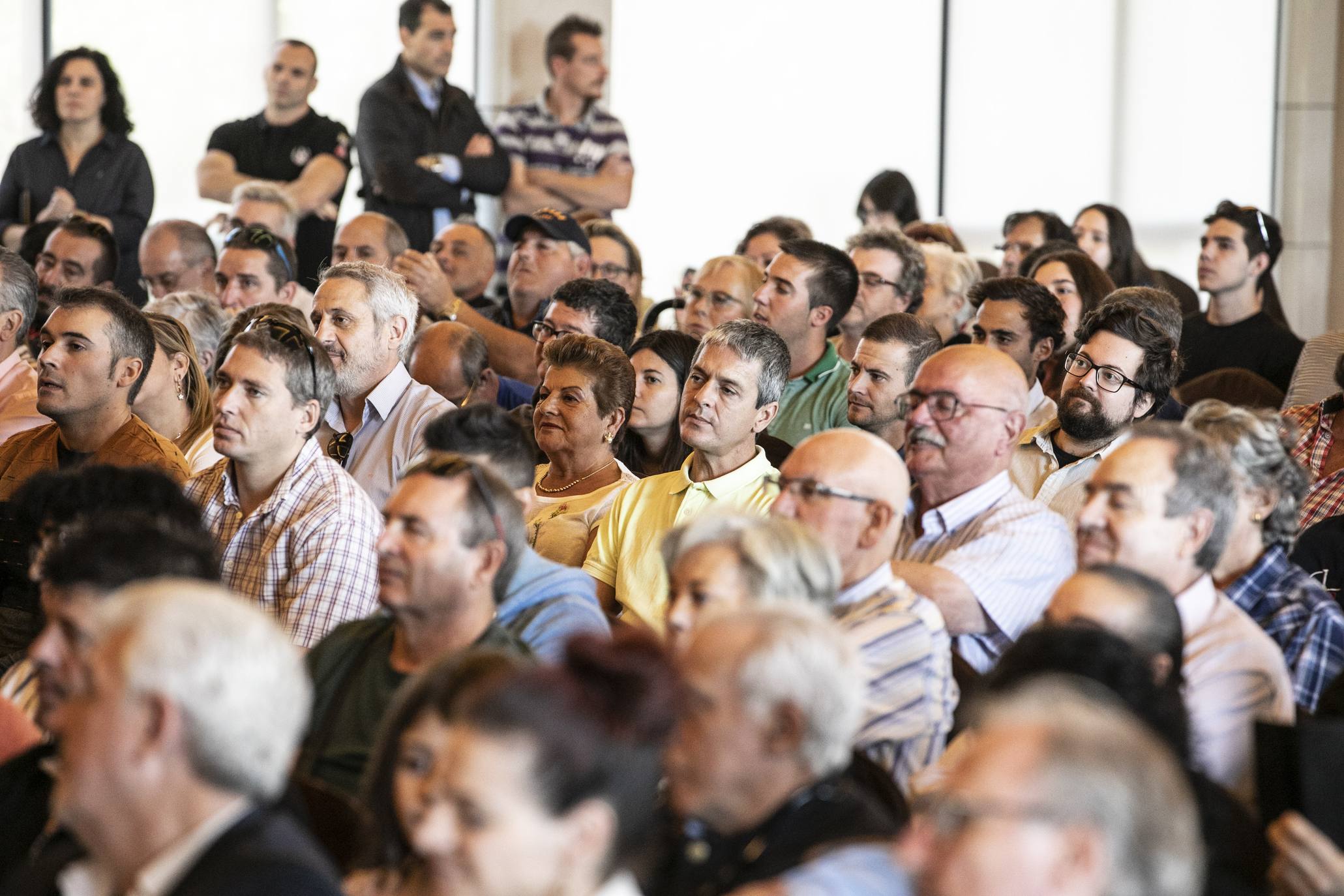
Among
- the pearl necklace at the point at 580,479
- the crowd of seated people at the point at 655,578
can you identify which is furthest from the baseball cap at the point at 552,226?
the pearl necklace at the point at 580,479

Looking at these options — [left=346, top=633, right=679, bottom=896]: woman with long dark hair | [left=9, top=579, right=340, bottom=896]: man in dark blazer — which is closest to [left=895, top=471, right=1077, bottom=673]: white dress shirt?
[left=346, top=633, right=679, bottom=896]: woman with long dark hair

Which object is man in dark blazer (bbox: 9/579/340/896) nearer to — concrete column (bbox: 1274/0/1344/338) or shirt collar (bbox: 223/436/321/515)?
shirt collar (bbox: 223/436/321/515)

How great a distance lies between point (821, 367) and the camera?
5.07 metres

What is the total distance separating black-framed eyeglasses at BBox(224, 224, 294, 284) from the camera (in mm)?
5605

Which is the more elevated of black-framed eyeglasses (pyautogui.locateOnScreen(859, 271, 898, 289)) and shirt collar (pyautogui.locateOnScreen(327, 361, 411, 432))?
black-framed eyeglasses (pyautogui.locateOnScreen(859, 271, 898, 289))

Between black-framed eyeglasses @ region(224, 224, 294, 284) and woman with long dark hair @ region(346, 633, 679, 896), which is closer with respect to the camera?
woman with long dark hair @ region(346, 633, 679, 896)

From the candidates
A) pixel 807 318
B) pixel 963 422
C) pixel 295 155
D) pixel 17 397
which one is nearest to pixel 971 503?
pixel 963 422

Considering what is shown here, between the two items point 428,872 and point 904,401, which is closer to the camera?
point 428,872

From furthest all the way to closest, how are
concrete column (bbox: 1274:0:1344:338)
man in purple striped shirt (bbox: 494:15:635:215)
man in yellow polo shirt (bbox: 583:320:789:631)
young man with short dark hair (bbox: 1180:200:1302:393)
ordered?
concrete column (bbox: 1274:0:1344:338) < man in purple striped shirt (bbox: 494:15:635:215) < young man with short dark hair (bbox: 1180:200:1302:393) < man in yellow polo shirt (bbox: 583:320:789:631)

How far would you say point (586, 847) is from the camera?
1660mm

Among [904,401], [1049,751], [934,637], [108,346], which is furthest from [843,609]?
[108,346]

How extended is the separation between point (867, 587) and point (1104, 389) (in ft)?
4.75

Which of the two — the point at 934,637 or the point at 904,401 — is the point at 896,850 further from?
the point at 904,401

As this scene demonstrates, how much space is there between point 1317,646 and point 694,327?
9.81 ft
